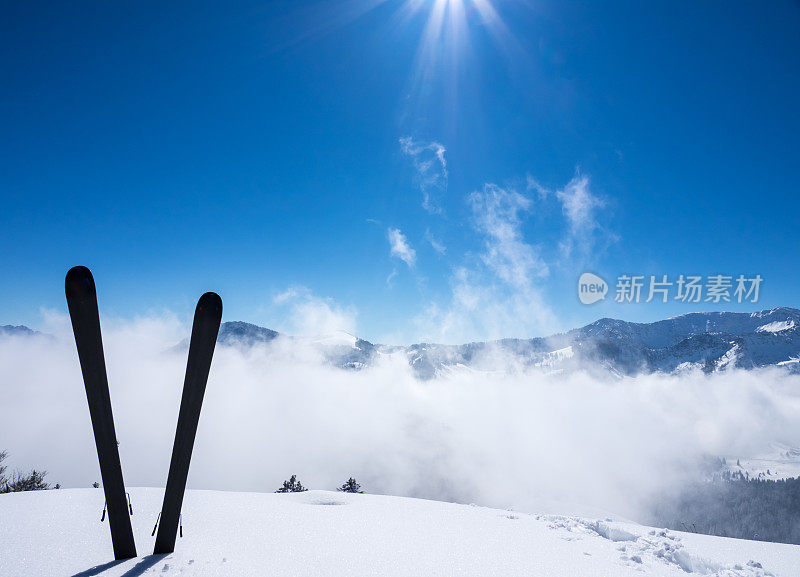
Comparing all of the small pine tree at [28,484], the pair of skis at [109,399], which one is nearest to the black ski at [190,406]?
the pair of skis at [109,399]

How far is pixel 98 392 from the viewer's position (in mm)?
7207

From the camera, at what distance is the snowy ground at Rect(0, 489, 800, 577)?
701 centimetres

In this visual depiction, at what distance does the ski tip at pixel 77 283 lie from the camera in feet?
22.0

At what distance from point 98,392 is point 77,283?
220 cm

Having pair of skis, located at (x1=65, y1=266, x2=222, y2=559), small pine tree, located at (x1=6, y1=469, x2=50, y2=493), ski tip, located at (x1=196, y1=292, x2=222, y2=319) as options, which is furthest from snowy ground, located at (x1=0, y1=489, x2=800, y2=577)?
small pine tree, located at (x1=6, y1=469, x2=50, y2=493)

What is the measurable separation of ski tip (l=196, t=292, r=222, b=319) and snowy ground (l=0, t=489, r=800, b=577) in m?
4.68

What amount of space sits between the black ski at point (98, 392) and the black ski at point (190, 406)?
2.18 feet

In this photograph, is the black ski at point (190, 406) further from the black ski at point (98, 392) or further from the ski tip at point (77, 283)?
the ski tip at point (77, 283)

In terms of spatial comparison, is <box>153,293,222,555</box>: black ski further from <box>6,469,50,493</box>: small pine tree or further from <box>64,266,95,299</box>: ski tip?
<box>6,469,50,493</box>: small pine tree

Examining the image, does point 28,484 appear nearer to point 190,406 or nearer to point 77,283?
point 190,406

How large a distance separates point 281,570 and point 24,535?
5.85 meters

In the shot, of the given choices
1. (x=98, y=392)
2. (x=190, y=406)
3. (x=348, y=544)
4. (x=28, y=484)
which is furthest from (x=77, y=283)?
(x=28, y=484)

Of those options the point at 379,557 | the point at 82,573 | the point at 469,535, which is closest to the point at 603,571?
the point at 469,535

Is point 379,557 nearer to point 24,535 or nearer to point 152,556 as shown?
point 152,556
